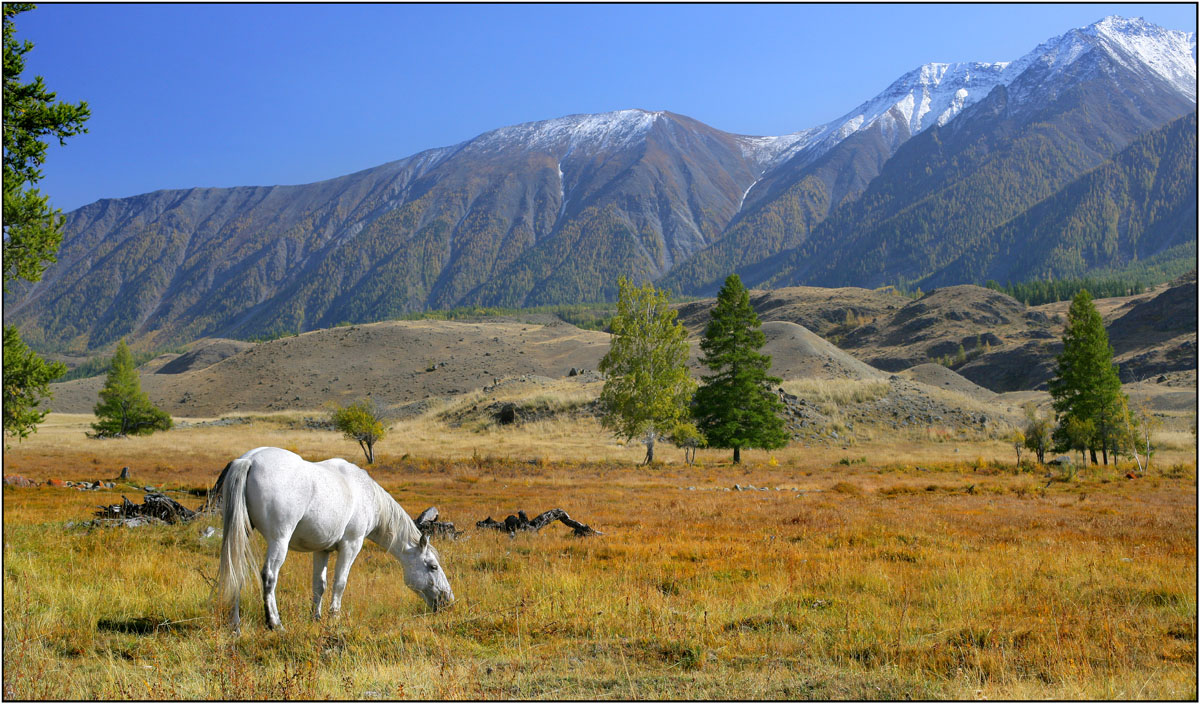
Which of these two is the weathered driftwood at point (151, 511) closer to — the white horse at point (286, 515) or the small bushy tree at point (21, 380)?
the small bushy tree at point (21, 380)

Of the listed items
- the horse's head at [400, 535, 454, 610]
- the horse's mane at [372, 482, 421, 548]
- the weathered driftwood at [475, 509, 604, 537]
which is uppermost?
the horse's mane at [372, 482, 421, 548]

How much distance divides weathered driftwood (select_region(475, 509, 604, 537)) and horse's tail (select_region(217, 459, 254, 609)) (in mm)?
9328

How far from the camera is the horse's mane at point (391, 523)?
32.2 ft

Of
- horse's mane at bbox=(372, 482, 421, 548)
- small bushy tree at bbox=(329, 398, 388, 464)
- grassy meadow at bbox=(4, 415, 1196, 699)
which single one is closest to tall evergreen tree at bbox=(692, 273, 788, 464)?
small bushy tree at bbox=(329, 398, 388, 464)

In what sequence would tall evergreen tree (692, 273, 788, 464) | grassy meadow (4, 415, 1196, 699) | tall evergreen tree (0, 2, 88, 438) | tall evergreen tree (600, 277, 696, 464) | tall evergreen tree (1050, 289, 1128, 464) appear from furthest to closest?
tall evergreen tree (692, 273, 788, 464) < tall evergreen tree (1050, 289, 1128, 464) < tall evergreen tree (600, 277, 696, 464) < tall evergreen tree (0, 2, 88, 438) < grassy meadow (4, 415, 1196, 699)

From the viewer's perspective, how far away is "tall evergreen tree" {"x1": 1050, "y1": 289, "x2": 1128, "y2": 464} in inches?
1859

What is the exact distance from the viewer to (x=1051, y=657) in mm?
7648

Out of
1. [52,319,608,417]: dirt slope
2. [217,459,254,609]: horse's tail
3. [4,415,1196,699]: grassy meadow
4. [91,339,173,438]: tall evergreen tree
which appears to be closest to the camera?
[4,415,1196,699]: grassy meadow

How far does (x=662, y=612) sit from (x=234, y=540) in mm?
5252

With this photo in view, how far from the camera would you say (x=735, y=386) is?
47938mm

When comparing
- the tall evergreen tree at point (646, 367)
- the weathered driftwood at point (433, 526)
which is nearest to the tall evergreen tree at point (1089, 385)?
the tall evergreen tree at point (646, 367)

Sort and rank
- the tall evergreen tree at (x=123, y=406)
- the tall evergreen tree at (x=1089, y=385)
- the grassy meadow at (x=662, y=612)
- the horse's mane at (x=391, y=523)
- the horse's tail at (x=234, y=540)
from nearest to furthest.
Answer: the grassy meadow at (x=662, y=612)
the horse's tail at (x=234, y=540)
the horse's mane at (x=391, y=523)
the tall evergreen tree at (x=1089, y=385)
the tall evergreen tree at (x=123, y=406)

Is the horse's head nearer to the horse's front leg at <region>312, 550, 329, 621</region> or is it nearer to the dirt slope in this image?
the horse's front leg at <region>312, 550, 329, 621</region>

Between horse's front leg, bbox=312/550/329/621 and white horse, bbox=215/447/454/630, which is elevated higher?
white horse, bbox=215/447/454/630
